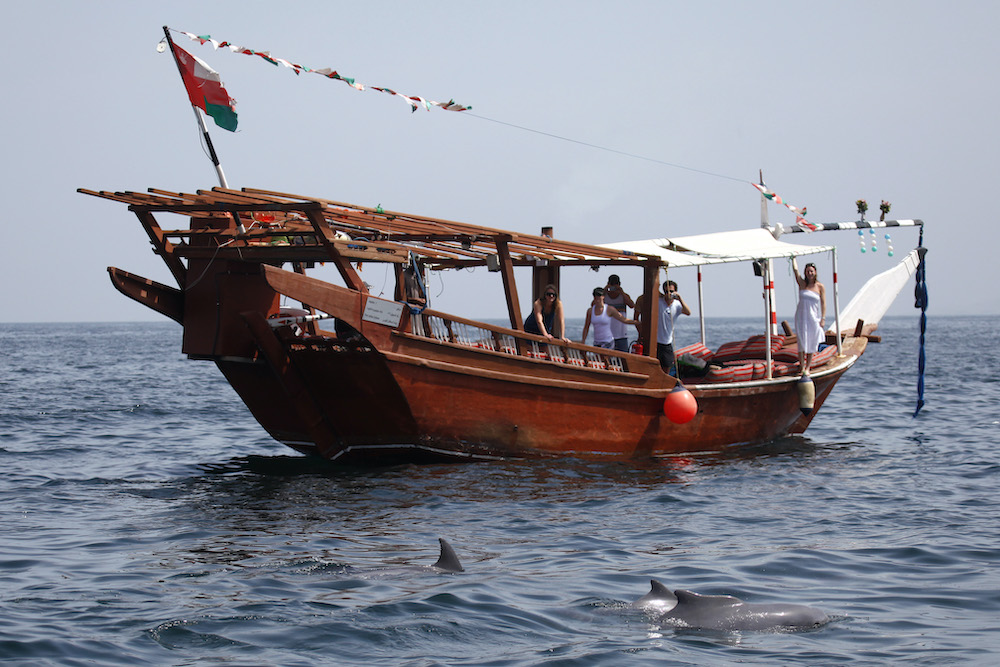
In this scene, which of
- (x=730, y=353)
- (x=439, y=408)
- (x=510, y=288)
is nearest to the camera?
(x=439, y=408)

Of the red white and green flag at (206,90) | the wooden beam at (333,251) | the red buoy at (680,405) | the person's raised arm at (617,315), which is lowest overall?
the red buoy at (680,405)

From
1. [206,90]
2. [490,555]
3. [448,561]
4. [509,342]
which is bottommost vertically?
[490,555]

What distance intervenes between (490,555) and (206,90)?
26.0 feet

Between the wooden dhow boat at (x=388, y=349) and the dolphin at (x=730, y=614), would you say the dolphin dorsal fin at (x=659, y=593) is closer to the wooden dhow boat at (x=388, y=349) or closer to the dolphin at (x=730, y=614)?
the dolphin at (x=730, y=614)

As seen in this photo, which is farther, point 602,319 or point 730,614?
point 602,319

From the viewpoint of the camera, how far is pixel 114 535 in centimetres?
1015

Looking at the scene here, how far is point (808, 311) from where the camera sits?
15.6 m

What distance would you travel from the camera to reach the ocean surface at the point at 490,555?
6.88m

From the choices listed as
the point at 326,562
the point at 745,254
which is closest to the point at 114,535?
the point at 326,562

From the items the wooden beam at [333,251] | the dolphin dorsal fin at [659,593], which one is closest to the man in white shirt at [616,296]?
the wooden beam at [333,251]

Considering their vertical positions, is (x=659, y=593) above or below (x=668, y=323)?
below

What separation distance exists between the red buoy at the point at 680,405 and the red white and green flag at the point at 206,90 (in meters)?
6.78

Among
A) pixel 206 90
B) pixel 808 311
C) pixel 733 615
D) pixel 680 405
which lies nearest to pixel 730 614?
pixel 733 615

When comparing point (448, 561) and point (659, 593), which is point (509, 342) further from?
point (659, 593)
